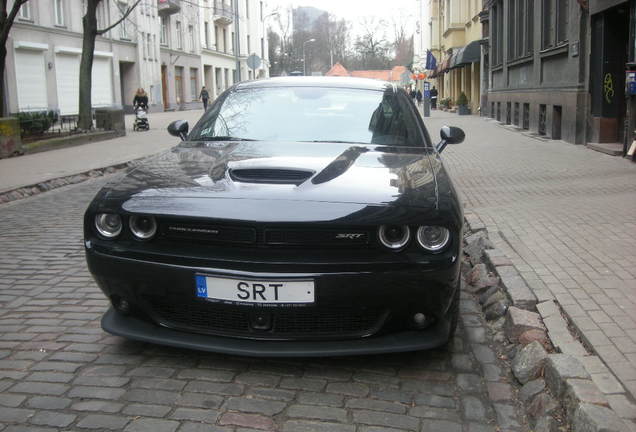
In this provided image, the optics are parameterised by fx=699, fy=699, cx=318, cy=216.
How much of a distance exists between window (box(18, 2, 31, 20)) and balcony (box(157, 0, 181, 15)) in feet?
51.8

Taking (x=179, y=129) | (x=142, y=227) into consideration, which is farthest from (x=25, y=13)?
(x=142, y=227)

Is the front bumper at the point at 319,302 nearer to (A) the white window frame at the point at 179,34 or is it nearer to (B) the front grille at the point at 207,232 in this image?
(B) the front grille at the point at 207,232

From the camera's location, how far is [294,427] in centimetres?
306

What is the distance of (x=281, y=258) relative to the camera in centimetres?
333

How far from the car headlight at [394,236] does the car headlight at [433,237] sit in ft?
0.21

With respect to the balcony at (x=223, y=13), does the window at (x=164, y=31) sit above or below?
below

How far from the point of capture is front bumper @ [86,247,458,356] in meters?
3.29

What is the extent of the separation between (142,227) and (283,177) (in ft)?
2.52

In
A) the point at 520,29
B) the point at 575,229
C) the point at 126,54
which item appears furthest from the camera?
the point at 126,54

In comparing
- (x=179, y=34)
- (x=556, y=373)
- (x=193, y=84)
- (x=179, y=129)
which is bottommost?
(x=556, y=373)

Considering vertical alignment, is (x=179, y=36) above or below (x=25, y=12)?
above

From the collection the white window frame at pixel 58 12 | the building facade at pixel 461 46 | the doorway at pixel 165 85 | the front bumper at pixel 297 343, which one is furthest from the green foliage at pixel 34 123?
the doorway at pixel 165 85

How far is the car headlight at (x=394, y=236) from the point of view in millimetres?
3328

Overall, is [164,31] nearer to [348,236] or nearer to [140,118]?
[140,118]
